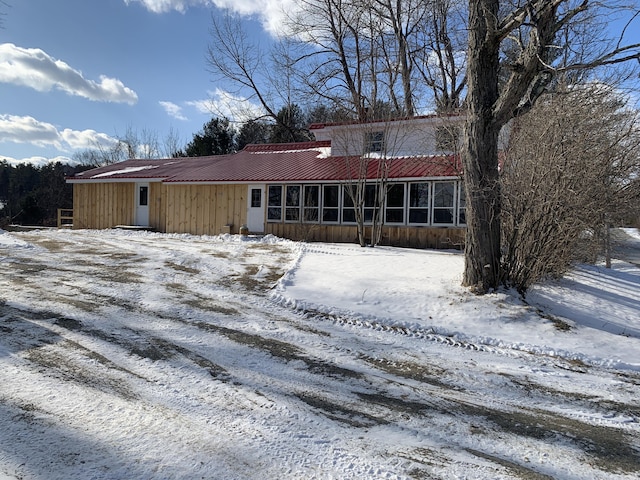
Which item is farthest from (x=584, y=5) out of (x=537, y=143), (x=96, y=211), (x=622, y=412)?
(x=96, y=211)

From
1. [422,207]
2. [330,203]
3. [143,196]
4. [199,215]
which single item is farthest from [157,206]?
[422,207]

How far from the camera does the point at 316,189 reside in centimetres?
1639

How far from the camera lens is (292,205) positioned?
54.9ft

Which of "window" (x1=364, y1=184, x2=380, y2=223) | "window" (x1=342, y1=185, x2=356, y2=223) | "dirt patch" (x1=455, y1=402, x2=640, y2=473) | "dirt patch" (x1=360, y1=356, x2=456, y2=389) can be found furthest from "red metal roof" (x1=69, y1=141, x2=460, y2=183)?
"dirt patch" (x1=455, y1=402, x2=640, y2=473)

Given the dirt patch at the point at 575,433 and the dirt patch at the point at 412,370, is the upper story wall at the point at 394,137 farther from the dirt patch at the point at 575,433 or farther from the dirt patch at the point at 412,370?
the dirt patch at the point at 575,433

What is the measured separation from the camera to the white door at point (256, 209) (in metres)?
16.9

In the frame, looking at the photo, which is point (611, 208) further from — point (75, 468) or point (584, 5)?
point (75, 468)

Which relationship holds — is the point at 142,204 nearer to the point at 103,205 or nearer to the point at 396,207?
the point at 103,205

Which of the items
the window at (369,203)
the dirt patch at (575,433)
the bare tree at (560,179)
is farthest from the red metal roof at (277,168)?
the dirt patch at (575,433)

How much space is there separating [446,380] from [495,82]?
536cm

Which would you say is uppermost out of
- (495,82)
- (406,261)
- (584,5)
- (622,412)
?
(584,5)

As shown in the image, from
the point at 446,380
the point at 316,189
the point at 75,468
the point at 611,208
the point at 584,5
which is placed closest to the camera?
the point at 75,468

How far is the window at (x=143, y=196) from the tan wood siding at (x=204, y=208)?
173cm

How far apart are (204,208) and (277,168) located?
3.69 m
